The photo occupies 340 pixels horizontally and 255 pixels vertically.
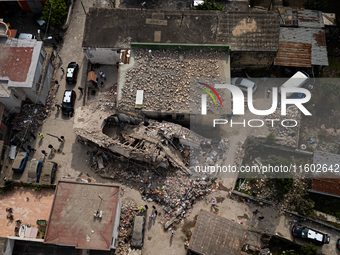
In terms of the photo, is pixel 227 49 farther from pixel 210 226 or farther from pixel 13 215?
pixel 13 215

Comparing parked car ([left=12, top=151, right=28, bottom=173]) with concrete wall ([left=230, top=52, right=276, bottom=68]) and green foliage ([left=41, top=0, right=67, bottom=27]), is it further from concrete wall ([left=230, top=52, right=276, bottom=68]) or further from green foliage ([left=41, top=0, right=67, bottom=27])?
concrete wall ([left=230, top=52, right=276, bottom=68])

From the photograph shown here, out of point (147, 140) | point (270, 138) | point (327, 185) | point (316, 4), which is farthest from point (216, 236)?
point (316, 4)

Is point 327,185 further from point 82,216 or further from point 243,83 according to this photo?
point 82,216

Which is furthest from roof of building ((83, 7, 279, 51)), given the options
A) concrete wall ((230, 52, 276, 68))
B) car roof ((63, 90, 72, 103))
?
car roof ((63, 90, 72, 103))

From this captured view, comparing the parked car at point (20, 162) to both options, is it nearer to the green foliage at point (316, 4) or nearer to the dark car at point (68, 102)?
the dark car at point (68, 102)

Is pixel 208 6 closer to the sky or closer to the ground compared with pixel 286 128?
closer to the sky

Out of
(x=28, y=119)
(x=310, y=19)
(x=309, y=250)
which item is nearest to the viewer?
(x=309, y=250)
